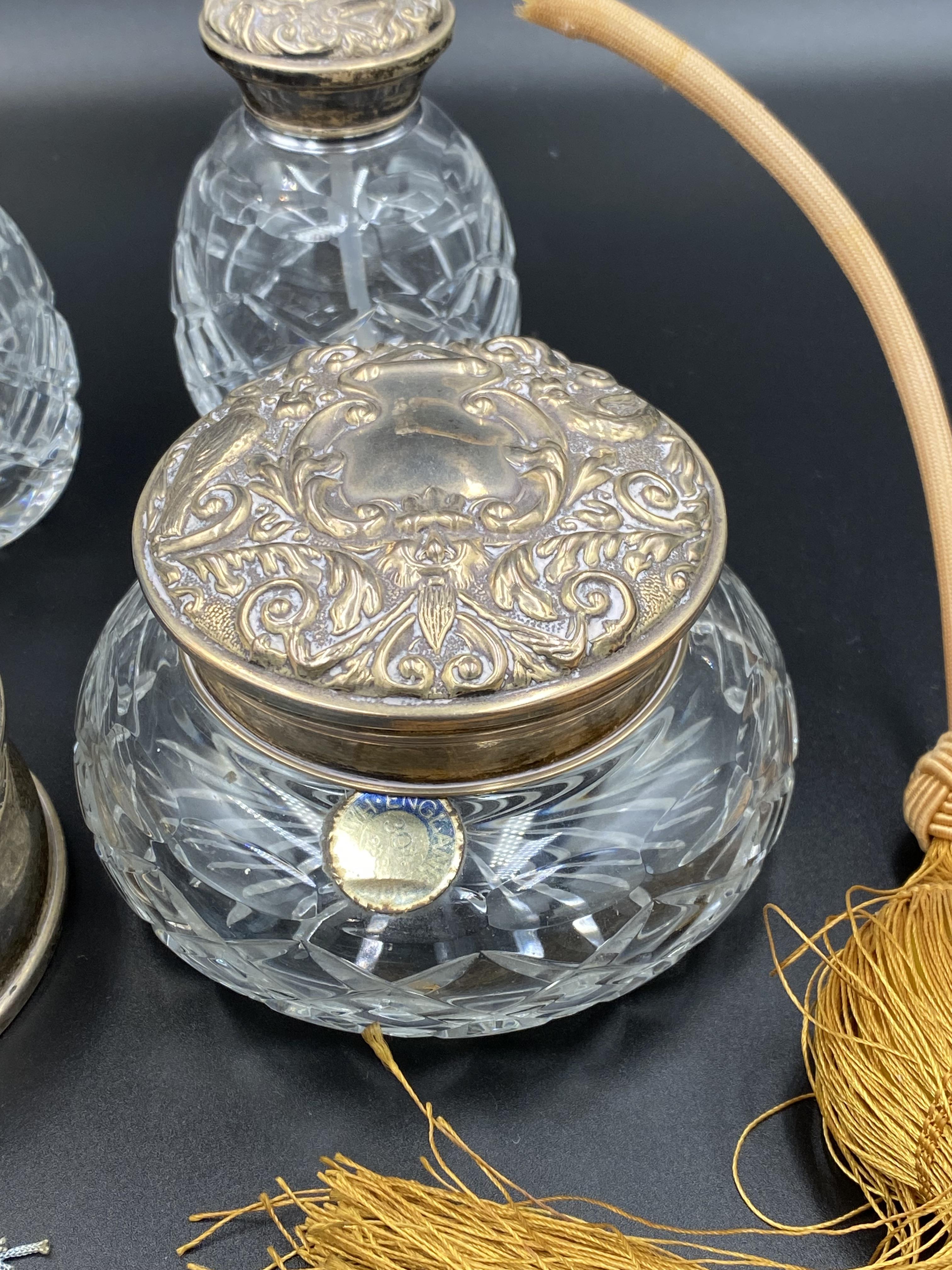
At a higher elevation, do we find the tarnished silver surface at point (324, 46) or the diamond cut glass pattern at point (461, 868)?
the tarnished silver surface at point (324, 46)

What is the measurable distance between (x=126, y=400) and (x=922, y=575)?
930 mm

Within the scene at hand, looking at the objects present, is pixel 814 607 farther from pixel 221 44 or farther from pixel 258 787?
pixel 221 44

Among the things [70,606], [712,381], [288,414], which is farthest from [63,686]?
[712,381]

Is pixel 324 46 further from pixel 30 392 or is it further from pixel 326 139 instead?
pixel 30 392

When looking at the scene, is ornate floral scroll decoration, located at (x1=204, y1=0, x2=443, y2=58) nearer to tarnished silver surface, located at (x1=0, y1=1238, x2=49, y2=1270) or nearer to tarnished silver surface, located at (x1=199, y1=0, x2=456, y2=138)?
tarnished silver surface, located at (x1=199, y1=0, x2=456, y2=138)

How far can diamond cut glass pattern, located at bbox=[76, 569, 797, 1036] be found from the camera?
36.0 inches

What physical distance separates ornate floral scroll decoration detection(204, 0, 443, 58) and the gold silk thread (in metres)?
0.15

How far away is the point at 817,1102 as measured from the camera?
1.01 meters

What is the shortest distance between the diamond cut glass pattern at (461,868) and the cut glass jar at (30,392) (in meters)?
0.46

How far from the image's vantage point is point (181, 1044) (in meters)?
1.05

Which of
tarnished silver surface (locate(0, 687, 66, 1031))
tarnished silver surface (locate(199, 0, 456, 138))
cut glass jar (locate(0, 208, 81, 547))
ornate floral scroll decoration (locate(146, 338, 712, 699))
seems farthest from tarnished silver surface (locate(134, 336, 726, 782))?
cut glass jar (locate(0, 208, 81, 547))

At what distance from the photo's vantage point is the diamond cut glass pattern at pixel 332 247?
1.35 metres

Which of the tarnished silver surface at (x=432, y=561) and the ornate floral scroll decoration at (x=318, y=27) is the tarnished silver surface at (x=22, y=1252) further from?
the ornate floral scroll decoration at (x=318, y=27)

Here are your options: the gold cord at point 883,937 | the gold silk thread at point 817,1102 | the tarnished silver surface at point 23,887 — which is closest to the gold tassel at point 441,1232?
the gold silk thread at point 817,1102
